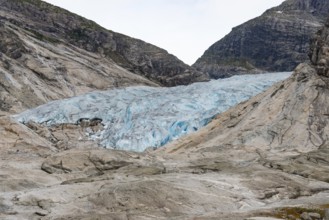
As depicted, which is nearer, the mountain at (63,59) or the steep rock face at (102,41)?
the mountain at (63,59)

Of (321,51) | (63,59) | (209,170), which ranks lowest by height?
(209,170)

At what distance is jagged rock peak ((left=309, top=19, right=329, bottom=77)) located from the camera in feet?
165

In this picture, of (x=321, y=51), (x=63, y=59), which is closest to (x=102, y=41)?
(x=63, y=59)

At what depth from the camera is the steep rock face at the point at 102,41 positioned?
404 feet

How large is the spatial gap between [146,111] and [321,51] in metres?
25.5

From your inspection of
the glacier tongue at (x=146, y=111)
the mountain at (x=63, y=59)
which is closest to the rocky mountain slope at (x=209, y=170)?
the glacier tongue at (x=146, y=111)

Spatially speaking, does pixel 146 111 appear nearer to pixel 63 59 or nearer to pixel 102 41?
pixel 63 59

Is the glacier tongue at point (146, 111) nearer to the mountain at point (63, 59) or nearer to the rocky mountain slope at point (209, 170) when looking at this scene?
the rocky mountain slope at point (209, 170)

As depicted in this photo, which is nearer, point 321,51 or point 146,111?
point 321,51

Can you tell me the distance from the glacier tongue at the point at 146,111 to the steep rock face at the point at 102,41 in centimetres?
4103

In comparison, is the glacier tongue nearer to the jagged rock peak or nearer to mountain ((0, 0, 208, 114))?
mountain ((0, 0, 208, 114))

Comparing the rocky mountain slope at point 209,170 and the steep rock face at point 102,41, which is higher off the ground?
the steep rock face at point 102,41

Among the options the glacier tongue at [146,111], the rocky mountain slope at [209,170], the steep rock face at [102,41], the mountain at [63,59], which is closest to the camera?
the rocky mountain slope at [209,170]

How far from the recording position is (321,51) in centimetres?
5172
